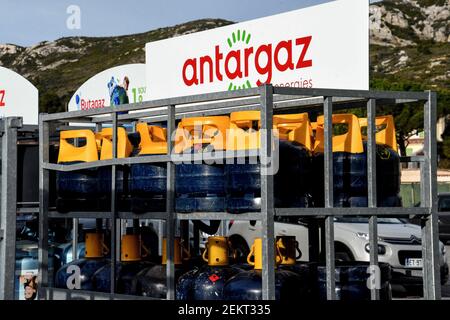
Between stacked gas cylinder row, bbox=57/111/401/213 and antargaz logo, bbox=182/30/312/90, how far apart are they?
3.17 ft

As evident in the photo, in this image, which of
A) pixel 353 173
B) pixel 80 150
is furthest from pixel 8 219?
pixel 353 173

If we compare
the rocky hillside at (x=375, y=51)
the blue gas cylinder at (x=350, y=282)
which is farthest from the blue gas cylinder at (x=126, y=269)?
the rocky hillside at (x=375, y=51)

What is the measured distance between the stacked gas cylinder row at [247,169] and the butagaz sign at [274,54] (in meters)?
0.52

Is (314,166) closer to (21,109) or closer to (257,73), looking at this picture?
(257,73)

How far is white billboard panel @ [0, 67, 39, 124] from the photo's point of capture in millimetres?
15914

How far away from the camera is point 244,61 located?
8.38 meters

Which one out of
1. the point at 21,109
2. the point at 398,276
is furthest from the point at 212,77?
the point at 21,109

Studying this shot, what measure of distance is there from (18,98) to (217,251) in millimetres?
10159

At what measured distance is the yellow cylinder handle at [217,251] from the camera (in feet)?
21.8

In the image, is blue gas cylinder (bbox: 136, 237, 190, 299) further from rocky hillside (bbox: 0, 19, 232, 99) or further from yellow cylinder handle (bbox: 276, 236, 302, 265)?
rocky hillside (bbox: 0, 19, 232, 99)

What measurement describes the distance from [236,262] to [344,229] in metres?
6.67

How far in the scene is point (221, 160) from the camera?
6.10 metres

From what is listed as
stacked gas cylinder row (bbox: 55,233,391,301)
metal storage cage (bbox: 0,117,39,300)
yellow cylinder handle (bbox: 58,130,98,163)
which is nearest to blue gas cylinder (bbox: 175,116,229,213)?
stacked gas cylinder row (bbox: 55,233,391,301)

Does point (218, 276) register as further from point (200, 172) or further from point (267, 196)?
point (267, 196)
